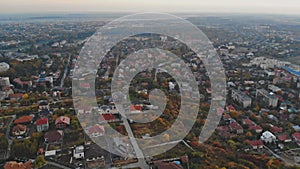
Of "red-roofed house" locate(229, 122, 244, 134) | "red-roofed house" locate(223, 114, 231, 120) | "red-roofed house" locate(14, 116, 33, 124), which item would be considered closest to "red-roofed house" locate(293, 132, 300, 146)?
"red-roofed house" locate(229, 122, 244, 134)

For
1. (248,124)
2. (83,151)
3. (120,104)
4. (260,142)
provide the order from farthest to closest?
(120,104) → (248,124) → (260,142) → (83,151)

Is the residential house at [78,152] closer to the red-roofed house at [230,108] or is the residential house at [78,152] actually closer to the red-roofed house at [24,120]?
the red-roofed house at [24,120]

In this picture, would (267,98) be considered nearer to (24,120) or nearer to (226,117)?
(226,117)

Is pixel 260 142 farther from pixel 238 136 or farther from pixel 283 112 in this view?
pixel 283 112

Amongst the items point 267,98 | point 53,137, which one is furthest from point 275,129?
point 53,137

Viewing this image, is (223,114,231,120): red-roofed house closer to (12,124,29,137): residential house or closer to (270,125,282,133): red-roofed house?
(270,125,282,133): red-roofed house

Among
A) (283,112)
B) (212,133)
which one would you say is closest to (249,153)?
(212,133)
